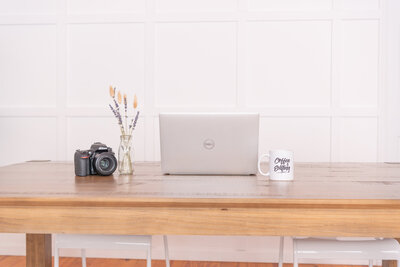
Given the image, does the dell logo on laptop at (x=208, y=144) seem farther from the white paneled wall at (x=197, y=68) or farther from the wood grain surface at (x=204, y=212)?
the white paneled wall at (x=197, y=68)

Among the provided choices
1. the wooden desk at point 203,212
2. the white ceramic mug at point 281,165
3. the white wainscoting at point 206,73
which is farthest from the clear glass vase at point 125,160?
the white wainscoting at point 206,73

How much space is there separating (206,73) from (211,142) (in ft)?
4.73

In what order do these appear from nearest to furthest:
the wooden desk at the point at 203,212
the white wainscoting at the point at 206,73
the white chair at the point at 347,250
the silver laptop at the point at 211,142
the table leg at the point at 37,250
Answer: the wooden desk at the point at 203,212
the white chair at the point at 347,250
the silver laptop at the point at 211,142
the table leg at the point at 37,250
the white wainscoting at the point at 206,73

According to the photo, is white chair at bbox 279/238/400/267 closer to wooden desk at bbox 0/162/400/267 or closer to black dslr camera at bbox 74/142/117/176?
wooden desk at bbox 0/162/400/267

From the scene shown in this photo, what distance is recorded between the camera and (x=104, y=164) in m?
1.70

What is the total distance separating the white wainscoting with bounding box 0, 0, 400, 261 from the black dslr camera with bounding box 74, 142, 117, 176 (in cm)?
133

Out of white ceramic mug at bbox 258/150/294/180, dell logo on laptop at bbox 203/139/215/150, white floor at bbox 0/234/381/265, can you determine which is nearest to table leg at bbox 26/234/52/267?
dell logo on laptop at bbox 203/139/215/150

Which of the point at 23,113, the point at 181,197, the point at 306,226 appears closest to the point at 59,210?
the point at 181,197

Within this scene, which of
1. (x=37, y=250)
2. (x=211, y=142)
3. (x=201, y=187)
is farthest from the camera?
(x=37, y=250)

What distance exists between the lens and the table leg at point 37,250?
5.99ft

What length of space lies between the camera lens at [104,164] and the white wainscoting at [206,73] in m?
1.34

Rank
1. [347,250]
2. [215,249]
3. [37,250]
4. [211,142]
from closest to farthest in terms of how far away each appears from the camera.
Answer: [347,250], [211,142], [37,250], [215,249]

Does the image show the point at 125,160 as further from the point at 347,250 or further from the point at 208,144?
the point at 347,250

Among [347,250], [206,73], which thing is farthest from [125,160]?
[206,73]
